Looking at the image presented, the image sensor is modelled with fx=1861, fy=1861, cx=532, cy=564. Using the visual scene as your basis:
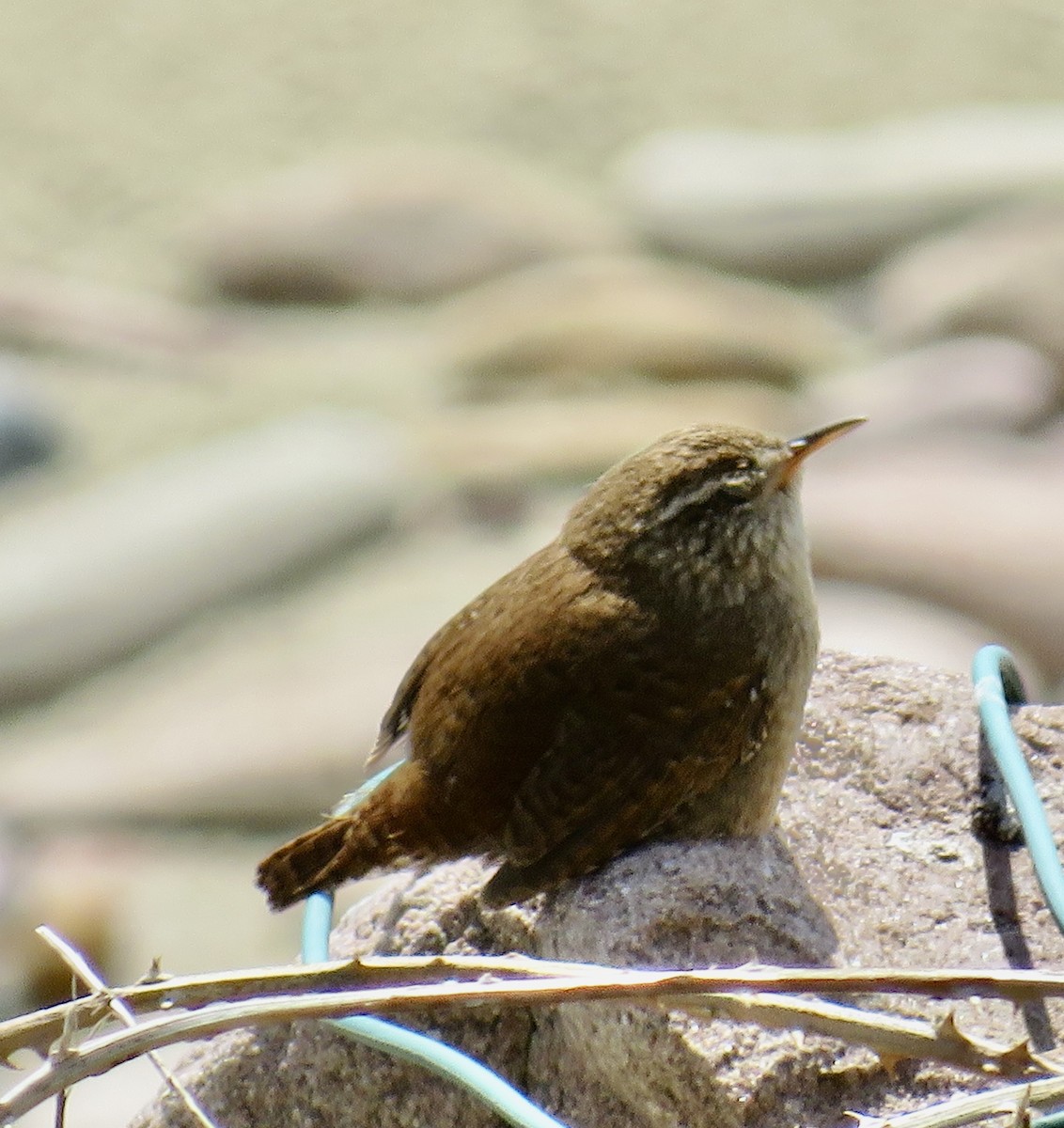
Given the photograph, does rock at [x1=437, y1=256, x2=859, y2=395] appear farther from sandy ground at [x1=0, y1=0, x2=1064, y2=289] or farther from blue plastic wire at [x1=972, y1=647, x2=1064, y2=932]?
blue plastic wire at [x1=972, y1=647, x2=1064, y2=932]

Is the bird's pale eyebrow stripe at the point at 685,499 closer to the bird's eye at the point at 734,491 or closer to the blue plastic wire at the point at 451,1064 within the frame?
the bird's eye at the point at 734,491

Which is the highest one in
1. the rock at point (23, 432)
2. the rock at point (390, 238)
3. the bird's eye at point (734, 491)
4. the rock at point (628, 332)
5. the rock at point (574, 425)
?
the rock at point (390, 238)

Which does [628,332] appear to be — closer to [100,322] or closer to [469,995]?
[100,322]

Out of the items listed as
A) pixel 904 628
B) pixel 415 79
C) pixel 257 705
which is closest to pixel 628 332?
pixel 904 628

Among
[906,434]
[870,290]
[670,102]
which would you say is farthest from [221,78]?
[906,434]

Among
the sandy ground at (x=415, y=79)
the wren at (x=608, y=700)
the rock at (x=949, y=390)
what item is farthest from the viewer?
the sandy ground at (x=415, y=79)

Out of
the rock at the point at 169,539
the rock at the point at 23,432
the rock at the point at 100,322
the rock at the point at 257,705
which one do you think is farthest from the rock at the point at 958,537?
the rock at the point at 100,322
